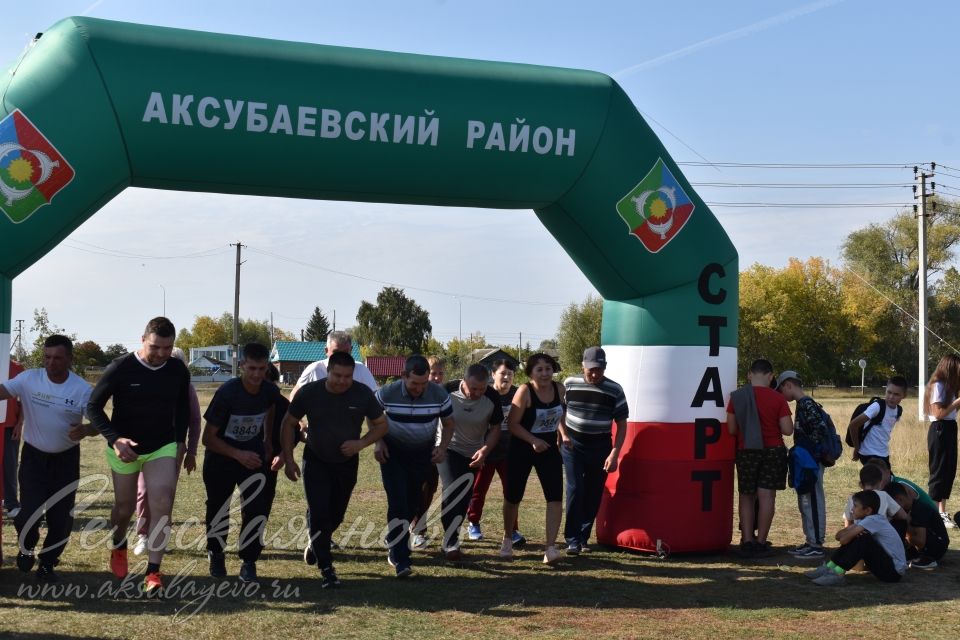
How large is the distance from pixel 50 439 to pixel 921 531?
6805mm

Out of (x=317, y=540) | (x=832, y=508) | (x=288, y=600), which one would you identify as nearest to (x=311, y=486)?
(x=317, y=540)

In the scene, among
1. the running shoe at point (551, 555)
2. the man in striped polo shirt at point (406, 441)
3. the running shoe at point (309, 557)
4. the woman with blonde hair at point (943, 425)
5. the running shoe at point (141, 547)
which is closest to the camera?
the man in striped polo shirt at point (406, 441)

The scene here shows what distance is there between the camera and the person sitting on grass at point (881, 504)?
7660 millimetres

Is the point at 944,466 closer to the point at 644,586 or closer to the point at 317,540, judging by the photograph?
the point at 644,586

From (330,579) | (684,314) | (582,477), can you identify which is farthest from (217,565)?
(684,314)

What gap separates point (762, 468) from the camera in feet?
28.2

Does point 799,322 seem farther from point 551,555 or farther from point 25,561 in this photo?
point 25,561

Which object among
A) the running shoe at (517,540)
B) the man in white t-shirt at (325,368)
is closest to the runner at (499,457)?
the running shoe at (517,540)

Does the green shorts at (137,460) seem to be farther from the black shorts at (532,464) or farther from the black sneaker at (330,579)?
the black shorts at (532,464)

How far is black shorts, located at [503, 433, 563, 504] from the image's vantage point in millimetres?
8141

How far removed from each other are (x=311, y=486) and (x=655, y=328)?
328 centimetres

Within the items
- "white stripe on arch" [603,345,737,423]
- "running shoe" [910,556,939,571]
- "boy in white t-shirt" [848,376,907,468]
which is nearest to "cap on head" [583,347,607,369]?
"white stripe on arch" [603,345,737,423]

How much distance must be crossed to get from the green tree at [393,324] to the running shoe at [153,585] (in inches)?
3142

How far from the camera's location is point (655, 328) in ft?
28.0
